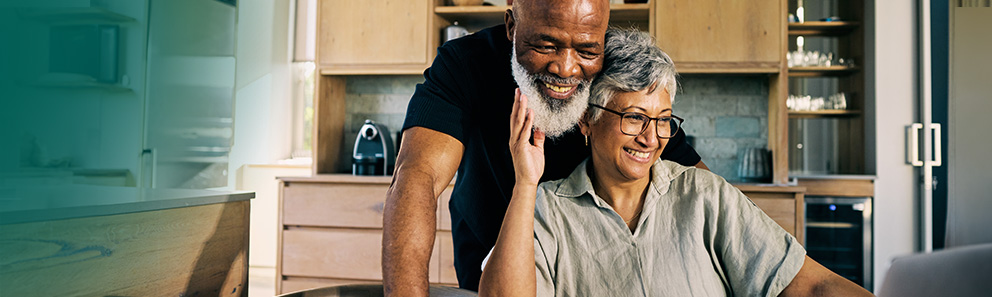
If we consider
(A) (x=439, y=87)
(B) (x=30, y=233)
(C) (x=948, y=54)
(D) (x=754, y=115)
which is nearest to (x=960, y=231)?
(C) (x=948, y=54)

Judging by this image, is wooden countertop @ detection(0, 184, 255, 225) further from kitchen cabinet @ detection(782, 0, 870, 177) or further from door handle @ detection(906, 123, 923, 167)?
door handle @ detection(906, 123, 923, 167)

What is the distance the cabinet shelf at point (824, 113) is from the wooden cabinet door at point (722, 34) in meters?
1.06

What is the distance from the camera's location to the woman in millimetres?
1343

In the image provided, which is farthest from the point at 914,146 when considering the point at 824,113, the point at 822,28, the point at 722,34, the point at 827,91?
the point at 722,34

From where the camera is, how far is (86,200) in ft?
3.92

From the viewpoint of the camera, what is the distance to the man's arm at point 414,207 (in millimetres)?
1172

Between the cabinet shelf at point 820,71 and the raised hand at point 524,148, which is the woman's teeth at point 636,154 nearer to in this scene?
the raised hand at point 524,148

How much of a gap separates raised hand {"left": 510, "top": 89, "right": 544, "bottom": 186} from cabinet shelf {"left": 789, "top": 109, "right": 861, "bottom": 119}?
3.71 m

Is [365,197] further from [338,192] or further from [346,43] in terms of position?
[346,43]

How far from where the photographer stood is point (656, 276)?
1.43m

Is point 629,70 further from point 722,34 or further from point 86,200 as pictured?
point 722,34

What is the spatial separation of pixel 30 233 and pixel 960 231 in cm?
466

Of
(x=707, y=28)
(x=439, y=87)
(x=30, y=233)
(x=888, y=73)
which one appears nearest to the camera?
(x=30, y=233)

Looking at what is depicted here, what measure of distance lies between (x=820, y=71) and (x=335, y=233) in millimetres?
3632
